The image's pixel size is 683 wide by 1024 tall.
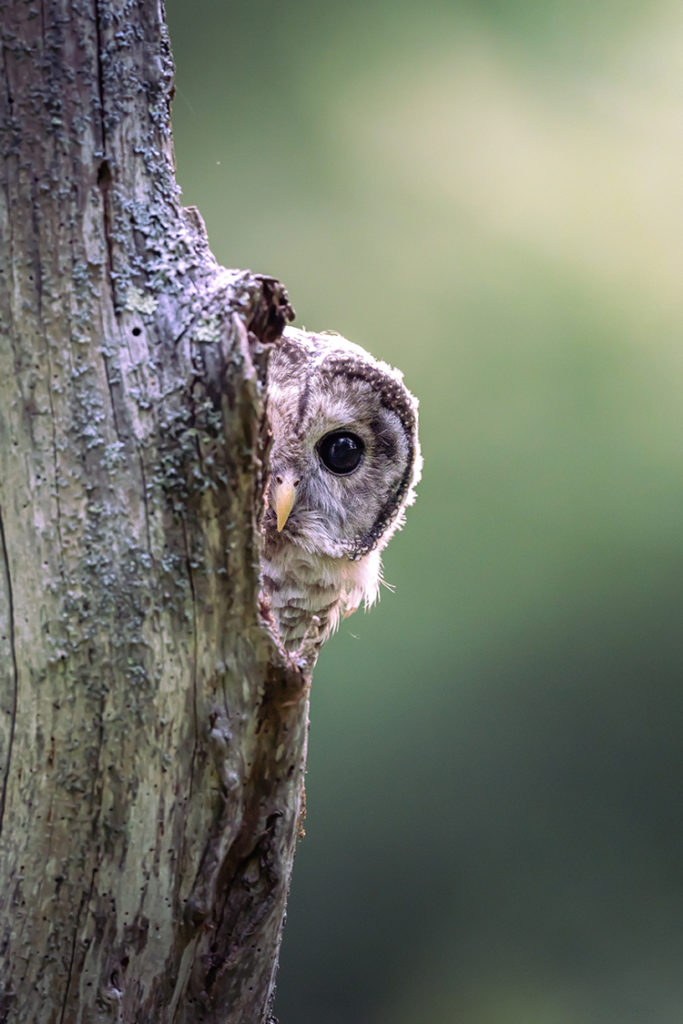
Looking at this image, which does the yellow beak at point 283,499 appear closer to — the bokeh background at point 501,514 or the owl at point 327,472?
the owl at point 327,472

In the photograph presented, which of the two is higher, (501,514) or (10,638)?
(501,514)

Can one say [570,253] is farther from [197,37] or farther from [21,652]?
[21,652]

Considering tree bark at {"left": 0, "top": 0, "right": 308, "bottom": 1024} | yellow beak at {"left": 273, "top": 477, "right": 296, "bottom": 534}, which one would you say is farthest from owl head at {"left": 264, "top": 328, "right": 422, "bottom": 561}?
tree bark at {"left": 0, "top": 0, "right": 308, "bottom": 1024}

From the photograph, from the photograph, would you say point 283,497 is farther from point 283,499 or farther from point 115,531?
point 115,531

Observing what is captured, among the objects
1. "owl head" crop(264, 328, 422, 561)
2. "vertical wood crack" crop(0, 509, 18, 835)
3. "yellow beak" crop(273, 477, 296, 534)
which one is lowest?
"vertical wood crack" crop(0, 509, 18, 835)

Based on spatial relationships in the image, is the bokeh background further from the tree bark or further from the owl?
the tree bark

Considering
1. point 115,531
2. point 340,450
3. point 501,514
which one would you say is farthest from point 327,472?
point 501,514
